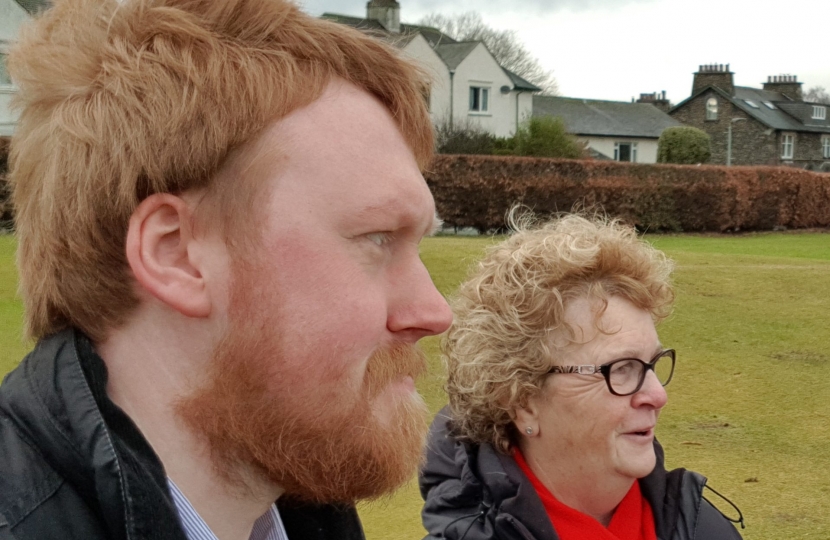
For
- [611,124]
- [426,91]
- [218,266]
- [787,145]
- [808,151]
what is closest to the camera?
[218,266]

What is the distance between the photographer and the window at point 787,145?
2719 inches

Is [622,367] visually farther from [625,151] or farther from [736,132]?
[736,132]

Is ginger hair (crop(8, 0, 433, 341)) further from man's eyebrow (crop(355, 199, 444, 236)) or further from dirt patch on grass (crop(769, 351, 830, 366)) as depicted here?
dirt patch on grass (crop(769, 351, 830, 366))

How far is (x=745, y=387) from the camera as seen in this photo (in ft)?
28.4

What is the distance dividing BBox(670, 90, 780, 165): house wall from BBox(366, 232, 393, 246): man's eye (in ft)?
237

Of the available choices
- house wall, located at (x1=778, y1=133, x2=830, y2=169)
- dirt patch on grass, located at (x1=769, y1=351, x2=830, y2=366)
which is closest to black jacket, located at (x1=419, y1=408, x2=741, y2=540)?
dirt patch on grass, located at (x1=769, y1=351, x2=830, y2=366)

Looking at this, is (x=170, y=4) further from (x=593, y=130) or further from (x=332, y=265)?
(x=593, y=130)

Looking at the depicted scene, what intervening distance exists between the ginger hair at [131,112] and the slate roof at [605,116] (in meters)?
56.2

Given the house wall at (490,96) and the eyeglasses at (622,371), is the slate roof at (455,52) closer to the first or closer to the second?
the house wall at (490,96)

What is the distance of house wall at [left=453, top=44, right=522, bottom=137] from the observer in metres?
47.6

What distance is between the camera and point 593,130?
5869cm

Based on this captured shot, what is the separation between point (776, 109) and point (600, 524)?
253ft

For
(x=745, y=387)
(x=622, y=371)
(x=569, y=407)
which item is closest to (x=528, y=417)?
(x=569, y=407)

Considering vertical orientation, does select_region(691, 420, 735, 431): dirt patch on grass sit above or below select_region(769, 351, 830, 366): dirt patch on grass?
below
